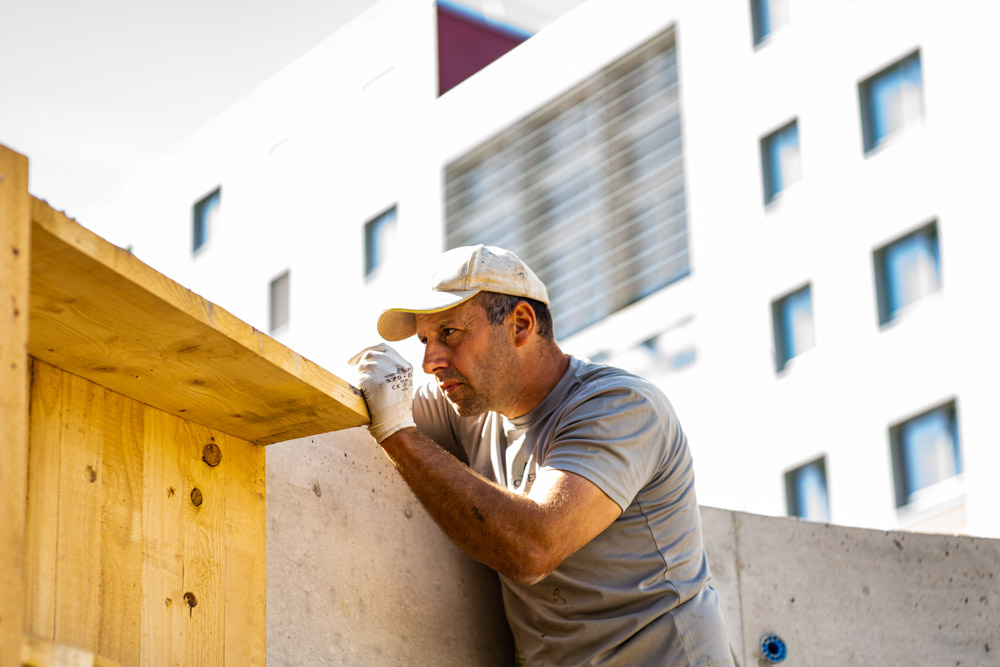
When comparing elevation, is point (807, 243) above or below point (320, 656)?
above

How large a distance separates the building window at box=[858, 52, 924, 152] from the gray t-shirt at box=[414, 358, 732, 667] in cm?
1799

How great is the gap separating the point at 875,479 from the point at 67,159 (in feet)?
57.5

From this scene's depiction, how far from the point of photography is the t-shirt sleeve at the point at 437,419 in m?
4.31

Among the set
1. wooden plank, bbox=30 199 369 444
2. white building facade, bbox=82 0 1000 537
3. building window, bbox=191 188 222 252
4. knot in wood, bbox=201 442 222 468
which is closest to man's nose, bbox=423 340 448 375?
wooden plank, bbox=30 199 369 444

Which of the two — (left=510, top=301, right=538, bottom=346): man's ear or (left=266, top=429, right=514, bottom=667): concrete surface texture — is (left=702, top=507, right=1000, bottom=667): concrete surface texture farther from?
(left=510, top=301, right=538, bottom=346): man's ear

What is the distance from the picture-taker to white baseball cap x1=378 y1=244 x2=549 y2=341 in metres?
4.12

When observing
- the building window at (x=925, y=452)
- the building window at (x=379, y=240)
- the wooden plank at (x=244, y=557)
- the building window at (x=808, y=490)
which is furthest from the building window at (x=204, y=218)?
the wooden plank at (x=244, y=557)

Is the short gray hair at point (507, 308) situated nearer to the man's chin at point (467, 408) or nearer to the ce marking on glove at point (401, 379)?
the man's chin at point (467, 408)

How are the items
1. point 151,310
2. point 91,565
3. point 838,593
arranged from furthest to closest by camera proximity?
1. point 838,593
2. point 91,565
3. point 151,310

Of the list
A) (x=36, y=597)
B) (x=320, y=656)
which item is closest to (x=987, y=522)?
(x=320, y=656)

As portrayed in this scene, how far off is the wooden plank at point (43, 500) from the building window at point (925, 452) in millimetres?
17773

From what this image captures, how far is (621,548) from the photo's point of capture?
392 centimetres

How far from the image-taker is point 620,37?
25156mm

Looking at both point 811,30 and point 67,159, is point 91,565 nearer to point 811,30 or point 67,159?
point 811,30
